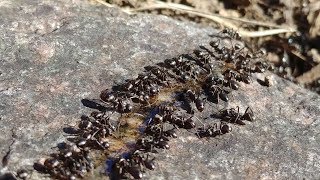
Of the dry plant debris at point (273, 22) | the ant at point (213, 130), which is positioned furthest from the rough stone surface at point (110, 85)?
the dry plant debris at point (273, 22)

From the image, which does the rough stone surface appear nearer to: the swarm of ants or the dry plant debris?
the swarm of ants

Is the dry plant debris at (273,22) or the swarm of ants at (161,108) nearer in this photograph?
the swarm of ants at (161,108)

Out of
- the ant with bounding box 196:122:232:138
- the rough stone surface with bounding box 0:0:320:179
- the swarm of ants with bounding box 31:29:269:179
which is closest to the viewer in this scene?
the swarm of ants with bounding box 31:29:269:179

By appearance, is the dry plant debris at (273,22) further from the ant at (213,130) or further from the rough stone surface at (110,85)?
the ant at (213,130)

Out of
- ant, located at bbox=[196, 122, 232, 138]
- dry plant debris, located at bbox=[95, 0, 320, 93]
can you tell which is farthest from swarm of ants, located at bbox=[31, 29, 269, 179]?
dry plant debris, located at bbox=[95, 0, 320, 93]

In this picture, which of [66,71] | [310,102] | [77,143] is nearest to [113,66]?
[66,71]

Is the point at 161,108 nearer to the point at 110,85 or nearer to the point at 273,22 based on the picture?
the point at 110,85
